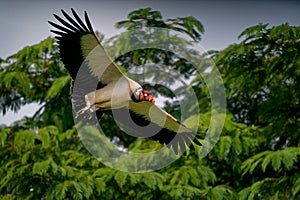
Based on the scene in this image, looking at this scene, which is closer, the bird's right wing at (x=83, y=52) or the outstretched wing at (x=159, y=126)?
the bird's right wing at (x=83, y=52)

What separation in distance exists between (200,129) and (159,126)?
78cm

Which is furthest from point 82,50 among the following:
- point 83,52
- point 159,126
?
point 159,126

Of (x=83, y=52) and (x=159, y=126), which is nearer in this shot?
(x=83, y=52)

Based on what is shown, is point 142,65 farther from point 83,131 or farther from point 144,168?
point 144,168

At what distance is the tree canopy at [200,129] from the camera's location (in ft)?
18.5

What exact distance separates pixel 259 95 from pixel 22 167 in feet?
10.5

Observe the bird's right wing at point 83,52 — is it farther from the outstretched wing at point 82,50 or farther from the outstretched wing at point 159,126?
the outstretched wing at point 159,126

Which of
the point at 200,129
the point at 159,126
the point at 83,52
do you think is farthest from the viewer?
the point at 200,129

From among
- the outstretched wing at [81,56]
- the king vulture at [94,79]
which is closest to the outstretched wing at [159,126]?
the king vulture at [94,79]

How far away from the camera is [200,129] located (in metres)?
6.03

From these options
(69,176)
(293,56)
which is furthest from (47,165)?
(293,56)

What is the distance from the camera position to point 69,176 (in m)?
5.88

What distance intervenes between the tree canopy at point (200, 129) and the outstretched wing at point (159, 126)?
1.81 feet

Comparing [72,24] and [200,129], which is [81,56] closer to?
[72,24]
